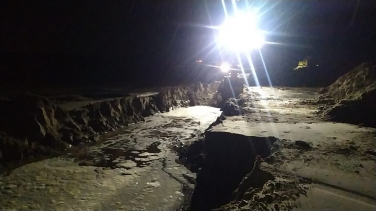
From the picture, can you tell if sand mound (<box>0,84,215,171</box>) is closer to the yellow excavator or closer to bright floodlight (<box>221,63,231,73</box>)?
bright floodlight (<box>221,63,231,73</box>)

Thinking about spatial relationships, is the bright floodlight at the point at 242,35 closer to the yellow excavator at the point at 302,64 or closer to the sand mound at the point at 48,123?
the yellow excavator at the point at 302,64

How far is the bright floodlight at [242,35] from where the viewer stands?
22047 millimetres

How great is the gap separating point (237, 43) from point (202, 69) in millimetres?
4709

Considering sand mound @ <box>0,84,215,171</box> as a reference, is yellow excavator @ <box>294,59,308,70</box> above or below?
above

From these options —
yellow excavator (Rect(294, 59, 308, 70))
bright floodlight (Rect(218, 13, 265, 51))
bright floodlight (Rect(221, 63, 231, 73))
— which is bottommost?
yellow excavator (Rect(294, 59, 308, 70))

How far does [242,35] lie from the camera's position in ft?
79.7

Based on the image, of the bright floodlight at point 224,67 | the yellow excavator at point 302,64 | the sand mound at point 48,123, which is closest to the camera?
the sand mound at point 48,123

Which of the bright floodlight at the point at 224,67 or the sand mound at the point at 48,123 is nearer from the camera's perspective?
the sand mound at the point at 48,123

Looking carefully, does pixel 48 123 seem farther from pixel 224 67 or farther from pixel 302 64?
pixel 302 64

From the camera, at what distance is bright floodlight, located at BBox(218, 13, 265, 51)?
72.3 ft

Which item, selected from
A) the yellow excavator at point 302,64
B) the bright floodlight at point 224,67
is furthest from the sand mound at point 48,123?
the yellow excavator at point 302,64

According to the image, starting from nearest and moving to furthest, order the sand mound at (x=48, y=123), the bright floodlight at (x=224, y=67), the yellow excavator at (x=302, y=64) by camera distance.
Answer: the sand mound at (x=48, y=123)
the yellow excavator at (x=302, y=64)
the bright floodlight at (x=224, y=67)

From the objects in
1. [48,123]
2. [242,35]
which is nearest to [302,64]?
[242,35]

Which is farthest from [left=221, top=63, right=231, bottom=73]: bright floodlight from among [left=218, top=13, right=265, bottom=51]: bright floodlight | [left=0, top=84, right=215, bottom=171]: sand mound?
[left=0, top=84, right=215, bottom=171]: sand mound
